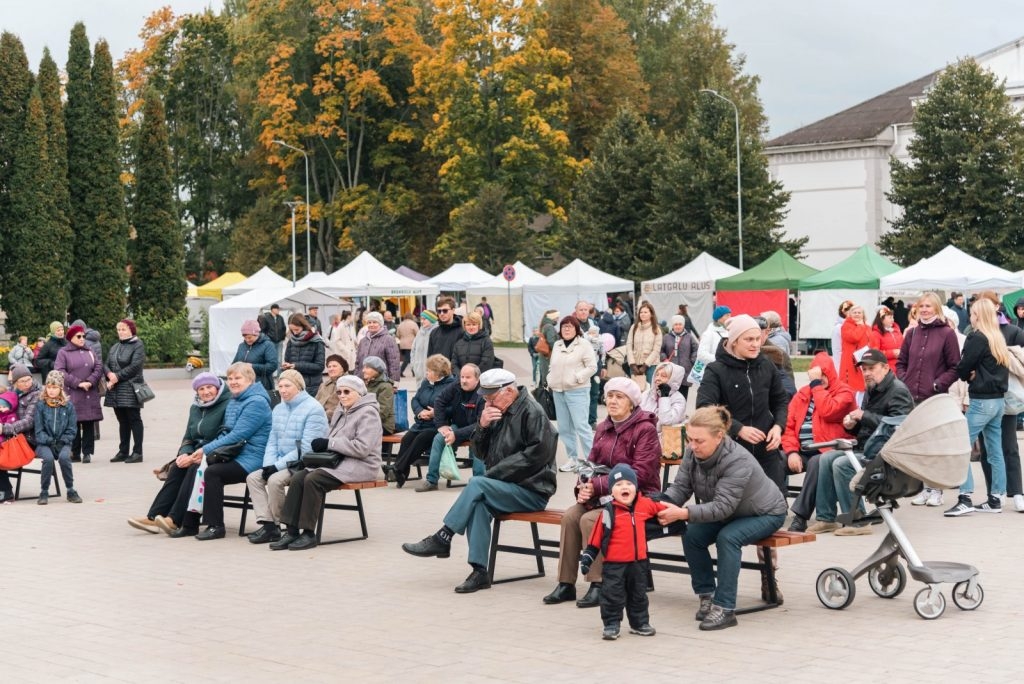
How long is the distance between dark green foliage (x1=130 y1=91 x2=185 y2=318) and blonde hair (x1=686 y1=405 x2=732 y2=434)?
1384 inches

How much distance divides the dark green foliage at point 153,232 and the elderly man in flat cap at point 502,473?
33.3 m

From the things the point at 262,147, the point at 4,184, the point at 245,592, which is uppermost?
the point at 262,147

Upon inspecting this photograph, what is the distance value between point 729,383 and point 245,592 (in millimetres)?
3584

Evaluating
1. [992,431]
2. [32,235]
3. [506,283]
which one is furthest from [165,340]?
[992,431]

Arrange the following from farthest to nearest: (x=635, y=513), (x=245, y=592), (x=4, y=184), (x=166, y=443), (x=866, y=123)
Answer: (x=866, y=123) < (x=4, y=184) < (x=166, y=443) < (x=245, y=592) < (x=635, y=513)

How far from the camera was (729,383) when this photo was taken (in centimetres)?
1010

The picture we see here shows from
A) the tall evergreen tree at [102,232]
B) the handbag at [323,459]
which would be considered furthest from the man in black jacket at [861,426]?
the tall evergreen tree at [102,232]

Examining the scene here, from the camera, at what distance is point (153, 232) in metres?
42.3

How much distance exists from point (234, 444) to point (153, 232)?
102 feet

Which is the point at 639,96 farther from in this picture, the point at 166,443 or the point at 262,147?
the point at 166,443

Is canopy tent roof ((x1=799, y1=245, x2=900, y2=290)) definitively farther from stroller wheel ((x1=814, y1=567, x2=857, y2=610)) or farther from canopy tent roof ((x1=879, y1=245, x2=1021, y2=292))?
stroller wheel ((x1=814, y1=567, x2=857, y2=610))

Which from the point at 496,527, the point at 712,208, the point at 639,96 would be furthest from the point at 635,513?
the point at 639,96

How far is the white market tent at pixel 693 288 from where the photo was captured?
4503 centimetres

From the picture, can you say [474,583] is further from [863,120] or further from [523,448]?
[863,120]
